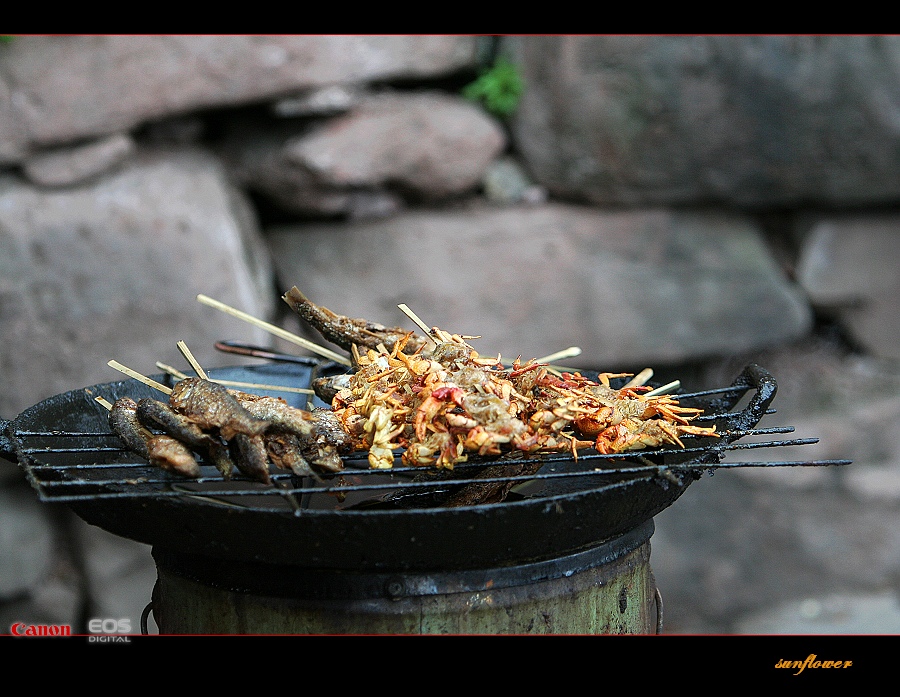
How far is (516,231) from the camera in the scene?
5.32 m

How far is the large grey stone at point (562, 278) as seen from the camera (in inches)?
207

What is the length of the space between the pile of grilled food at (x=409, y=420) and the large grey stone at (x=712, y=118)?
2.66 meters

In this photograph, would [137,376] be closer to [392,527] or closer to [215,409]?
[215,409]

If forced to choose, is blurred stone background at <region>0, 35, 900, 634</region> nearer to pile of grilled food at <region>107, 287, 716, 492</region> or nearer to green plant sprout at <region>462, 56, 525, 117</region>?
green plant sprout at <region>462, 56, 525, 117</region>

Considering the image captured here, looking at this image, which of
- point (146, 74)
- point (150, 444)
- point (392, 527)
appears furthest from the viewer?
point (146, 74)

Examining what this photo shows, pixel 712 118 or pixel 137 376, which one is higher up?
pixel 712 118

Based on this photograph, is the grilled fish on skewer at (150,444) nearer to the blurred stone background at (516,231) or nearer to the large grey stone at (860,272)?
the blurred stone background at (516,231)

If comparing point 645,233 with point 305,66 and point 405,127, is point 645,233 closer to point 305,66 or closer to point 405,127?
point 405,127

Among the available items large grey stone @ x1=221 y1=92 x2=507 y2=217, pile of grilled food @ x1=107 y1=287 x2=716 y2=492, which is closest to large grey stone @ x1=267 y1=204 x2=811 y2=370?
large grey stone @ x1=221 y1=92 x2=507 y2=217

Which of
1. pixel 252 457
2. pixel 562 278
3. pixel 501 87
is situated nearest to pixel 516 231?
pixel 562 278

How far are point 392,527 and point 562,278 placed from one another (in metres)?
3.45

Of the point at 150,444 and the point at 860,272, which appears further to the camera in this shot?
the point at 860,272

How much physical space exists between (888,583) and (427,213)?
12.3 feet

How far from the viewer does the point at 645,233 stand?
5434 millimetres
